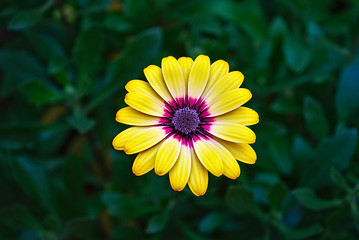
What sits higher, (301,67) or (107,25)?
(107,25)

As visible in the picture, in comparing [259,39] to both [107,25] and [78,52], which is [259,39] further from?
[78,52]

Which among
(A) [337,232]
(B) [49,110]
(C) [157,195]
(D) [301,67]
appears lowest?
(A) [337,232]

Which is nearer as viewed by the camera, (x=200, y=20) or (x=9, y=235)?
(x=9, y=235)

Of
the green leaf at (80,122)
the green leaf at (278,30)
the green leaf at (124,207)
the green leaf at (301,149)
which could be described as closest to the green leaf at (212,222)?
the green leaf at (124,207)

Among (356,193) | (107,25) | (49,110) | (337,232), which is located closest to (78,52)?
(107,25)

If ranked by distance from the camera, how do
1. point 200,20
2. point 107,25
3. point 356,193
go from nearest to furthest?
point 356,193 → point 107,25 → point 200,20

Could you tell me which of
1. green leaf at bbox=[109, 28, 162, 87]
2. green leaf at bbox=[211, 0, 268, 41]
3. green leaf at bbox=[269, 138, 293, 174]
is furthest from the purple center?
green leaf at bbox=[211, 0, 268, 41]

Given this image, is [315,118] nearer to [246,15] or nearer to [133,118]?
[246,15]
